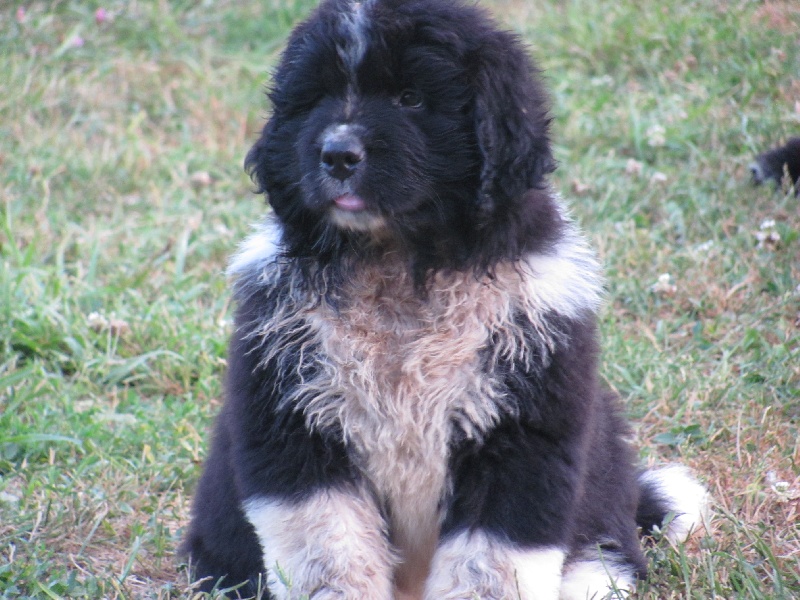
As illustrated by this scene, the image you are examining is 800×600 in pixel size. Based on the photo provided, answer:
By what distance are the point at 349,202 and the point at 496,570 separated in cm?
108

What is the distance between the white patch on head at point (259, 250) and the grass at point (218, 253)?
3.35 feet

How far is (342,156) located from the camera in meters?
2.97

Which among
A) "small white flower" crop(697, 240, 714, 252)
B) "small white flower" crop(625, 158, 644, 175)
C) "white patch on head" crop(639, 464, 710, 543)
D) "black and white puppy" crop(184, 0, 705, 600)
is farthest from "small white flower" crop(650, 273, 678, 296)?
"black and white puppy" crop(184, 0, 705, 600)

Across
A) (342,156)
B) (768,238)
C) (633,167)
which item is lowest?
(633,167)

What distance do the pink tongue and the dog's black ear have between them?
1.09 ft

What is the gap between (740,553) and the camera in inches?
130

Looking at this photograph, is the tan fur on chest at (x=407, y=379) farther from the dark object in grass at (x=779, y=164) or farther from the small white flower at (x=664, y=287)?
the dark object in grass at (x=779, y=164)

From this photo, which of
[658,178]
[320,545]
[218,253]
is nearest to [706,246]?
[658,178]

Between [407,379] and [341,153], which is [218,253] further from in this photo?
[341,153]

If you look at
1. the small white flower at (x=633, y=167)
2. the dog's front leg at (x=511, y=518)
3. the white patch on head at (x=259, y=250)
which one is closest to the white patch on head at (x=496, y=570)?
the dog's front leg at (x=511, y=518)

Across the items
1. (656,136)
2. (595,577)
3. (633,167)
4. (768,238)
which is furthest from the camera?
(656,136)

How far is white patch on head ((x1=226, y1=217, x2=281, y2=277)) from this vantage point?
11.1 feet

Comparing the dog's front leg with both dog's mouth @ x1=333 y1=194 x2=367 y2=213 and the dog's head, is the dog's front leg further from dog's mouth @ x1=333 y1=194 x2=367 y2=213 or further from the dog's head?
dog's mouth @ x1=333 y1=194 x2=367 y2=213

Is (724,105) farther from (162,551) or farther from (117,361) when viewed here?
(162,551)
